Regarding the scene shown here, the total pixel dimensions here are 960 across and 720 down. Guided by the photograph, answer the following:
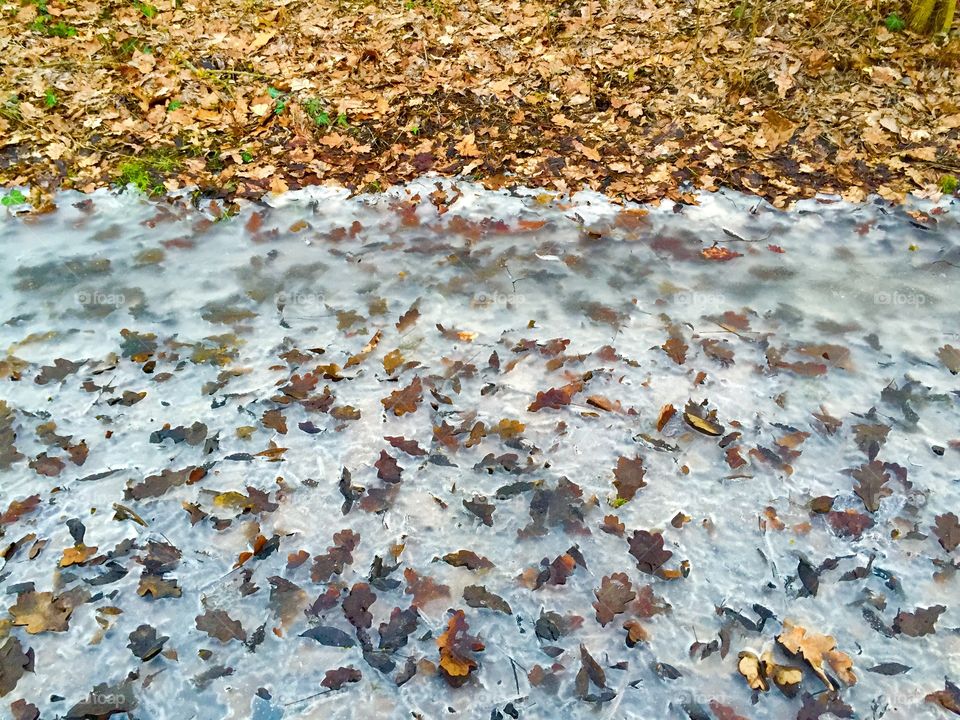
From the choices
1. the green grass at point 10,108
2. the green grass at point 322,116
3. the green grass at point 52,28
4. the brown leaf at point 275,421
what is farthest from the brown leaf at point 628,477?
the green grass at point 52,28

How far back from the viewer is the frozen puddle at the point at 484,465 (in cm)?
251

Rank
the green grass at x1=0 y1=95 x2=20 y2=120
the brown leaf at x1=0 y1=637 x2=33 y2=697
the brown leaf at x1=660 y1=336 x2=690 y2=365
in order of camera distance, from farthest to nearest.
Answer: the green grass at x1=0 y1=95 x2=20 y2=120 < the brown leaf at x1=660 y1=336 x2=690 y2=365 < the brown leaf at x1=0 y1=637 x2=33 y2=697

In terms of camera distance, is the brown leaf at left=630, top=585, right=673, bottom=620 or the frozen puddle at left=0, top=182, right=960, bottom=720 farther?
the brown leaf at left=630, top=585, right=673, bottom=620

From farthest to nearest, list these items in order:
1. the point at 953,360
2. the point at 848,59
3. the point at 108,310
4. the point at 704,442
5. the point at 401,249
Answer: the point at 848,59 → the point at 401,249 → the point at 108,310 → the point at 953,360 → the point at 704,442

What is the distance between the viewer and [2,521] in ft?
9.77

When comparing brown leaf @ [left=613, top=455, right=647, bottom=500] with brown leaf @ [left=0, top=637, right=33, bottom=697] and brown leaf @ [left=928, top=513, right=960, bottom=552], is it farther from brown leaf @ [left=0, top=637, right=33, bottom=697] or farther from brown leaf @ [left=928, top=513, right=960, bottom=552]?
brown leaf @ [left=0, top=637, right=33, bottom=697]

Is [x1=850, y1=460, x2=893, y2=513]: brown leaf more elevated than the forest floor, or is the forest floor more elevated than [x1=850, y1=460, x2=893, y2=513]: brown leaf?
the forest floor

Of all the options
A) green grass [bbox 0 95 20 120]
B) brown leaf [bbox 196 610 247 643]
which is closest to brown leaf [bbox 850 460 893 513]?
brown leaf [bbox 196 610 247 643]

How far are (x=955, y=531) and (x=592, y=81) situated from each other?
4636 millimetres

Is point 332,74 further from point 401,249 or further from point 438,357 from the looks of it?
point 438,357

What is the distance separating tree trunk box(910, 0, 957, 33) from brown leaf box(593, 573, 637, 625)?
5927mm

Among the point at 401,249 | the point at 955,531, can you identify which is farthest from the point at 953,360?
the point at 401,249

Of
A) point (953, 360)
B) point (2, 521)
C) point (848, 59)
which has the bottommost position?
point (2, 521)

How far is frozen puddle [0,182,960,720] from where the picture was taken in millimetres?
2510
